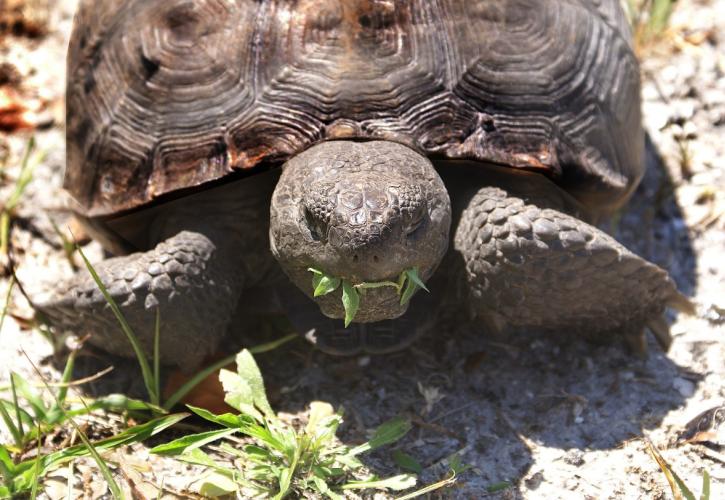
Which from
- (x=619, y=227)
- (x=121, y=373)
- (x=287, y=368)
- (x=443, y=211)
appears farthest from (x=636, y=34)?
(x=121, y=373)

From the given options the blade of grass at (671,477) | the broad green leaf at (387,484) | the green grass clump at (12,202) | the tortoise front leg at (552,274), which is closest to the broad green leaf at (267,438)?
the broad green leaf at (387,484)

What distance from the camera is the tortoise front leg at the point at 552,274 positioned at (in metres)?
2.92

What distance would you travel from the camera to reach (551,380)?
3.24 m

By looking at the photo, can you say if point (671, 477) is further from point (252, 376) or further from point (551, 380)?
point (252, 376)

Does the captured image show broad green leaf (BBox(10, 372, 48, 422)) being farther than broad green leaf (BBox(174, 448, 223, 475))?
Yes

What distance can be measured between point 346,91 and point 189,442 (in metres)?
1.22

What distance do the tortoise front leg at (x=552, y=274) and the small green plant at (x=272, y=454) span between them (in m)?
0.57

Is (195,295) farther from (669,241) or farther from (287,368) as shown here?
(669,241)

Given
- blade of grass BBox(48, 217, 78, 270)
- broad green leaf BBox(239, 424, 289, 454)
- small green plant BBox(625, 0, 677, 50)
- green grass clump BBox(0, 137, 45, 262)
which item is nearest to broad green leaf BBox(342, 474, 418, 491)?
broad green leaf BBox(239, 424, 289, 454)

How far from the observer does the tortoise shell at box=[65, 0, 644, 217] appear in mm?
3049

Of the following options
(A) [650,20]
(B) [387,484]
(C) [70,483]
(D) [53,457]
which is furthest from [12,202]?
(A) [650,20]

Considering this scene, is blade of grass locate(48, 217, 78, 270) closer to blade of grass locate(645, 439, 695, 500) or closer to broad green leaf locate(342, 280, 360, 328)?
broad green leaf locate(342, 280, 360, 328)

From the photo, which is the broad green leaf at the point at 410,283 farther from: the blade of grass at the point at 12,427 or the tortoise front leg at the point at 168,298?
the blade of grass at the point at 12,427

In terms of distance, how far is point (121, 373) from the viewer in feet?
10.8
